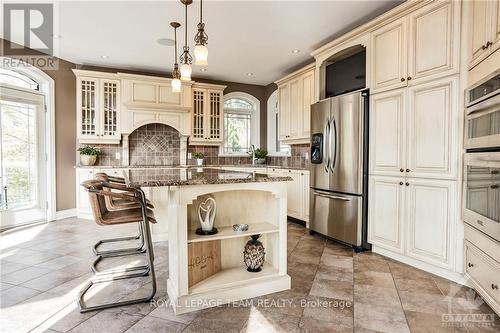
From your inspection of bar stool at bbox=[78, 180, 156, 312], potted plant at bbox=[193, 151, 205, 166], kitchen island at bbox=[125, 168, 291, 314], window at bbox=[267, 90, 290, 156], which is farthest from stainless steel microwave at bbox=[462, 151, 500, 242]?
potted plant at bbox=[193, 151, 205, 166]

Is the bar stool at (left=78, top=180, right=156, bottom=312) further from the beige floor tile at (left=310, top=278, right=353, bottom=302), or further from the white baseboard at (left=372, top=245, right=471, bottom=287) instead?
the white baseboard at (left=372, top=245, right=471, bottom=287)

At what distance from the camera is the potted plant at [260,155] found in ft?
20.3

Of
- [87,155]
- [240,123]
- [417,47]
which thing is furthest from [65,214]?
[417,47]

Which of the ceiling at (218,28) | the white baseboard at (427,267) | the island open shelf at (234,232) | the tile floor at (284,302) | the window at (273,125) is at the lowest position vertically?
the tile floor at (284,302)

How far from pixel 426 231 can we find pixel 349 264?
0.79 metres

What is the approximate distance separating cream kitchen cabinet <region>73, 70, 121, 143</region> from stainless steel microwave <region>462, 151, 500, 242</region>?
16.7 ft

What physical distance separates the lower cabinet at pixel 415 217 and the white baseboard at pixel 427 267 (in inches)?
2.4

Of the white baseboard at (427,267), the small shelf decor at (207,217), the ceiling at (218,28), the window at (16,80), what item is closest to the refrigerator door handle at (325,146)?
the white baseboard at (427,267)

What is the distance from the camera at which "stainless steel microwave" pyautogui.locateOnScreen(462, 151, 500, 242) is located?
1870 mm

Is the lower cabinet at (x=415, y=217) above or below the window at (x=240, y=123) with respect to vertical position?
below

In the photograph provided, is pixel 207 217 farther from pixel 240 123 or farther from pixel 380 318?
pixel 240 123

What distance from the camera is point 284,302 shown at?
2.14 meters

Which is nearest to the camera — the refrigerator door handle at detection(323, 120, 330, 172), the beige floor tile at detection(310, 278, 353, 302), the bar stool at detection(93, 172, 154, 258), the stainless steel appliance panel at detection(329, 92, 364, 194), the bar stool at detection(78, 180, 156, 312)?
the bar stool at detection(78, 180, 156, 312)

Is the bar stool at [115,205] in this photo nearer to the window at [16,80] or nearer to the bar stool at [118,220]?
the bar stool at [118,220]
